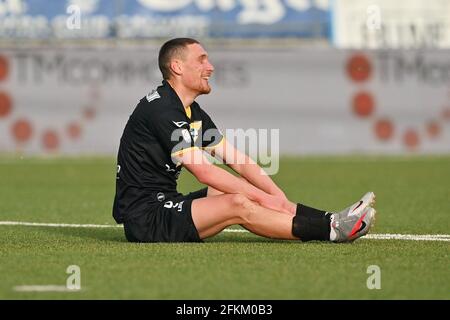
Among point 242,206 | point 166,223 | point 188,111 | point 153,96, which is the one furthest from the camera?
point 188,111

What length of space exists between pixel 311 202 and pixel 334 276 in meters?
6.61

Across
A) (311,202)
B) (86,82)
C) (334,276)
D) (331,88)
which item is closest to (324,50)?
(331,88)

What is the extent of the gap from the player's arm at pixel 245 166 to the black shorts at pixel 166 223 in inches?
25.4

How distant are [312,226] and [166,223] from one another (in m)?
1.21

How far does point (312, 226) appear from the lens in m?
9.34

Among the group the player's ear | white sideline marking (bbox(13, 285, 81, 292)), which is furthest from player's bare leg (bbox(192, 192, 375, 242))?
white sideline marking (bbox(13, 285, 81, 292))

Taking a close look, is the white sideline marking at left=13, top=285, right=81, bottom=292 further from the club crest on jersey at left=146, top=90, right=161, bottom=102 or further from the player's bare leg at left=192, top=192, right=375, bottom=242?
the club crest on jersey at left=146, top=90, right=161, bottom=102

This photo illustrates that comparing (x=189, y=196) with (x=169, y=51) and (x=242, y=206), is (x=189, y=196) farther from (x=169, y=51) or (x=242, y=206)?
(x=169, y=51)

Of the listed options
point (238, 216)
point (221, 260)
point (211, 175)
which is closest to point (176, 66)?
point (211, 175)

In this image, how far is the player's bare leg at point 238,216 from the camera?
914cm

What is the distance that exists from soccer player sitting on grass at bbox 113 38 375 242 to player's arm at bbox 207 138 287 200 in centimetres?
2

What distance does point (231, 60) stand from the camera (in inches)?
946

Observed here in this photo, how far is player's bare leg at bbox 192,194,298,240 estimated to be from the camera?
914 cm
